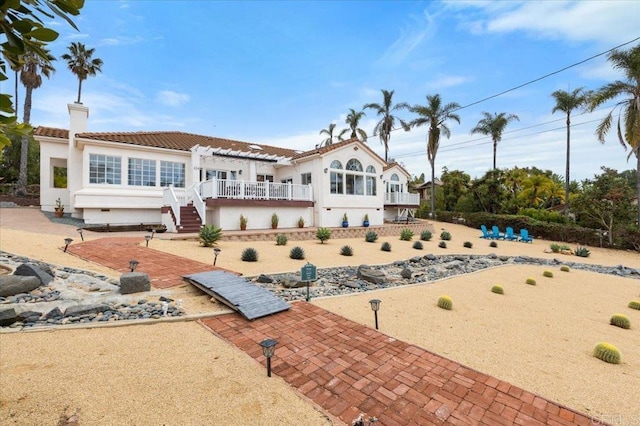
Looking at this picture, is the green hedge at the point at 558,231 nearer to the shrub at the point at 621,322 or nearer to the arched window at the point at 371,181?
the arched window at the point at 371,181

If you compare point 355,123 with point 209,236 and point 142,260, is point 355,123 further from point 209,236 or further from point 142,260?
point 142,260

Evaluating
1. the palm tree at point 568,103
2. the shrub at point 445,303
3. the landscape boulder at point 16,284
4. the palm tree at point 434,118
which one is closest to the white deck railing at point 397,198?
the palm tree at point 434,118

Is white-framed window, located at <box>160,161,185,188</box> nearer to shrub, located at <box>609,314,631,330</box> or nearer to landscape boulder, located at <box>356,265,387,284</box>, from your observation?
landscape boulder, located at <box>356,265,387,284</box>

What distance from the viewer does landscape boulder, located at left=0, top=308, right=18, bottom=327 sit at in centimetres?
426

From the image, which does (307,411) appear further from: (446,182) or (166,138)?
(446,182)

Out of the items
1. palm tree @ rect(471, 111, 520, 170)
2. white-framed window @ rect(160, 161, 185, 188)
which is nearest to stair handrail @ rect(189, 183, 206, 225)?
white-framed window @ rect(160, 161, 185, 188)

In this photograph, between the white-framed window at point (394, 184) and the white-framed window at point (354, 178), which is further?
the white-framed window at point (394, 184)

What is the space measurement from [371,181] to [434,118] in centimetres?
1437

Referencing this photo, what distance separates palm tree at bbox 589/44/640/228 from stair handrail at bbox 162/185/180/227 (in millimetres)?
27713

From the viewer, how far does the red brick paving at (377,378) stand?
9.24 ft

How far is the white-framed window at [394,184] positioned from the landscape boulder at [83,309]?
989 inches

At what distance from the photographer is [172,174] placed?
18.0 metres

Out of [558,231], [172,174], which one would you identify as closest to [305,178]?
[172,174]

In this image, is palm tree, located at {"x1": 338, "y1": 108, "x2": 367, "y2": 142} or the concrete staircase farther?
palm tree, located at {"x1": 338, "y1": 108, "x2": 367, "y2": 142}
